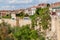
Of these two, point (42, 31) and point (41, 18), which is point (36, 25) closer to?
point (41, 18)

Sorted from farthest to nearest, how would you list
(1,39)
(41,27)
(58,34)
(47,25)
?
(41,27) < (47,25) < (1,39) < (58,34)

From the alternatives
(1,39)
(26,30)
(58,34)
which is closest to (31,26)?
(26,30)

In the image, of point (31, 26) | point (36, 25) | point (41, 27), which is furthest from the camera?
point (31, 26)

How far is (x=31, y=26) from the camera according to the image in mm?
16766

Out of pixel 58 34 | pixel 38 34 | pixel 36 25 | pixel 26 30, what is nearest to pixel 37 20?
pixel 36 25

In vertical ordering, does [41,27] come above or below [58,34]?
below

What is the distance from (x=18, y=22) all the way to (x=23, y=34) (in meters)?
5.73

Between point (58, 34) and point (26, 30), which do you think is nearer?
point (58, 34)

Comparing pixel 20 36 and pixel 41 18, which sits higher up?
pixel 41 18

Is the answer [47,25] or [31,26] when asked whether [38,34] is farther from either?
[31,26]

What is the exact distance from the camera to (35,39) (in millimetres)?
13055

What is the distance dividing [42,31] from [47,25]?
53 centimetres

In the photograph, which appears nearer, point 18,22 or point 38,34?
point 38,34

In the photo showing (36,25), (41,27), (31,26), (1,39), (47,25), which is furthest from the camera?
(31,26)
